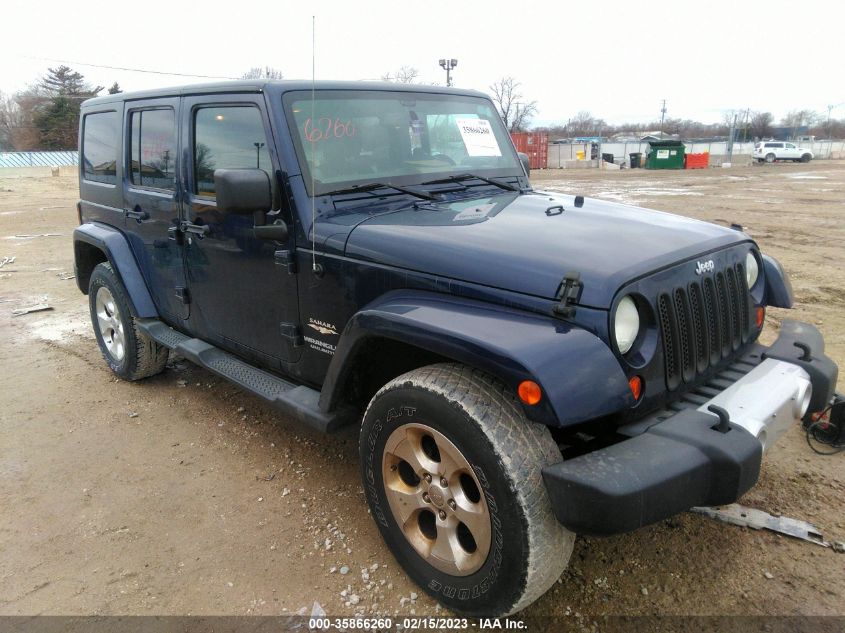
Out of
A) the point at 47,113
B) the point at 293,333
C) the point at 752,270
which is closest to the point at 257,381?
the point at 293,333

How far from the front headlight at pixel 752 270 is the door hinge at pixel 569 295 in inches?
52.6

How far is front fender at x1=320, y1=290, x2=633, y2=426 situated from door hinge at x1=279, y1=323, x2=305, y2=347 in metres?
0.86

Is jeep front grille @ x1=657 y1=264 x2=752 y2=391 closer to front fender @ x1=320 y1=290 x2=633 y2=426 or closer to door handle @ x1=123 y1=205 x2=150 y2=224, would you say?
front fender @ x1=320 y1=290 x2=633 y2=426

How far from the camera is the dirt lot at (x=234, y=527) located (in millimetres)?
2535

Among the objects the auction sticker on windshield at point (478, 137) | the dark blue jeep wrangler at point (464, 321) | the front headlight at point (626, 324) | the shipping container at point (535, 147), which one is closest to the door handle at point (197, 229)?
the dark blue jeep wrangler at point (464, 321)

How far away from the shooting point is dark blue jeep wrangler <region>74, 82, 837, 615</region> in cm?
201

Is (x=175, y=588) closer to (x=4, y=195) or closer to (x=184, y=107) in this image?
(x=184, y=107)

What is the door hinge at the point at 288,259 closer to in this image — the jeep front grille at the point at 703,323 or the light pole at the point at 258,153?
the light pole at the point at 258,153

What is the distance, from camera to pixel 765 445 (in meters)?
2.30

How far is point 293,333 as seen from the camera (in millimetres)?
3133

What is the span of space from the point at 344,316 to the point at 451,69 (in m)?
36.7

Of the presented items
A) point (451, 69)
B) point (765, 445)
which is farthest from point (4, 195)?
point (765, 445)

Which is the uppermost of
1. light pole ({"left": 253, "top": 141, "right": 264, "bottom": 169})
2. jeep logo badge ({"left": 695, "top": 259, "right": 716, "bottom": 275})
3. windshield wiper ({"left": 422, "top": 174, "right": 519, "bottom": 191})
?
light pole ({"left": 253, "top": 141, "right": 264, "bottom": 169})

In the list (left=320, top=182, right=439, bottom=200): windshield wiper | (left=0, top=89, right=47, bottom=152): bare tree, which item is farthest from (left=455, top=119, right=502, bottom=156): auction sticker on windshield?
(left=0, top=89, right=47, bottom=152): bare tree
